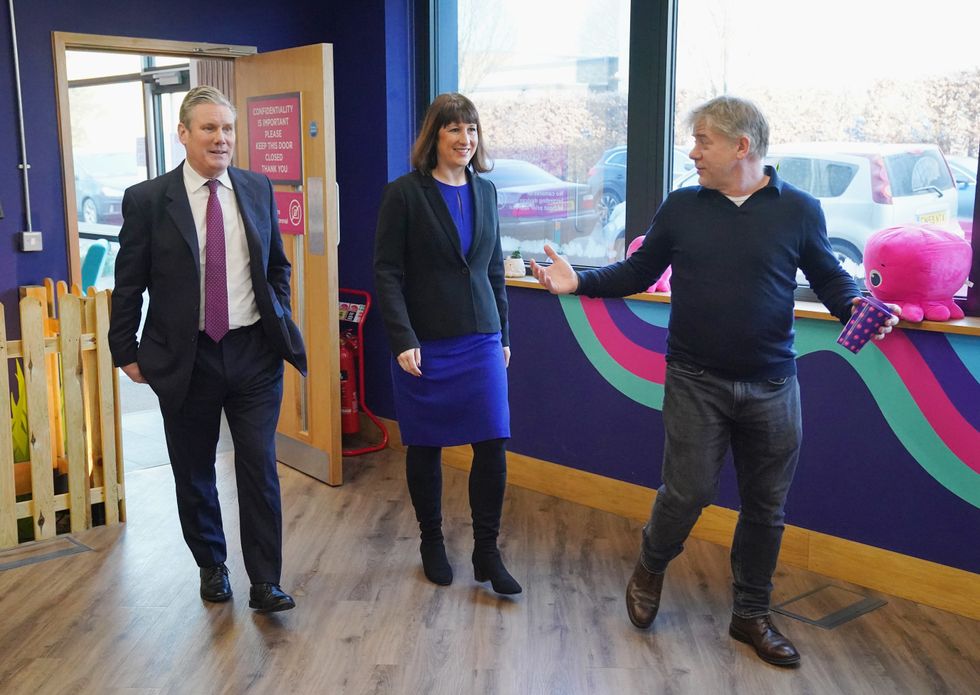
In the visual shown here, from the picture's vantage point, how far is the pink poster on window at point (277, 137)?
444 cm

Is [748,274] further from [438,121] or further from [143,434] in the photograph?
[143,434]

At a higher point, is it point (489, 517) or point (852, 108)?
point (852, 108)

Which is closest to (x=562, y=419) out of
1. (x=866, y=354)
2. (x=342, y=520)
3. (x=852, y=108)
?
(x=342, y=520)

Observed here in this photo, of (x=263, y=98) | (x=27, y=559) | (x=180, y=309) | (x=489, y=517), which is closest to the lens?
(x=180, y=309)

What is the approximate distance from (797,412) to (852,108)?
4.14 feet

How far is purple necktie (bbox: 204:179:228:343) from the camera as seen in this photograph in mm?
2904

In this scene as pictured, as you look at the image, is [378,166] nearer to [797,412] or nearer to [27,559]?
[27,559]

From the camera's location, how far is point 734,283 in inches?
105

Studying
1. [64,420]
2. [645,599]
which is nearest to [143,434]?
[64,420]

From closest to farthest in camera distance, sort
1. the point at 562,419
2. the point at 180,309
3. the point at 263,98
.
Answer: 1. the point at 180,309
2. the point at 562,419
3. the point at 263,98

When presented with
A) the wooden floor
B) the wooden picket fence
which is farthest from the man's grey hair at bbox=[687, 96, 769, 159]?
the wooden picket fence

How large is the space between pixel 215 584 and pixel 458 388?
98cm

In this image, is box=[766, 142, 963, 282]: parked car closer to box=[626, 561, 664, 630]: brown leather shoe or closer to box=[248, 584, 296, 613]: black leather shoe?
box=[626, 561, 664, 630]: brown leather shoe

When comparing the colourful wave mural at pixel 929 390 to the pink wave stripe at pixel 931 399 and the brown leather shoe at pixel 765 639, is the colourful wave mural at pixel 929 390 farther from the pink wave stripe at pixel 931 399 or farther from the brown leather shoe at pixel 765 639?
the brown leather shoe at pixel 765 639
